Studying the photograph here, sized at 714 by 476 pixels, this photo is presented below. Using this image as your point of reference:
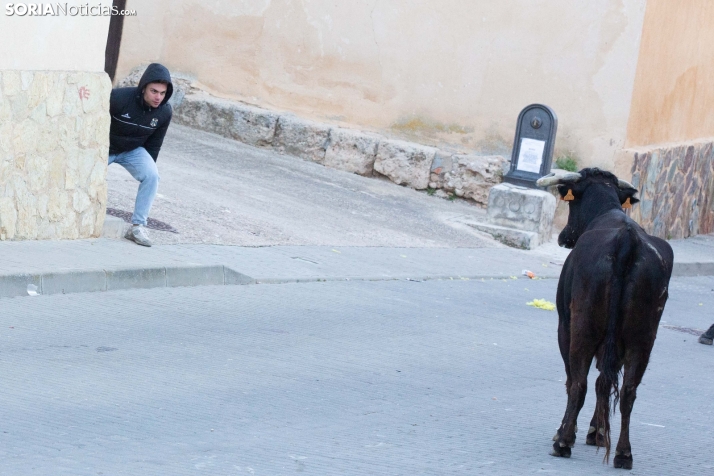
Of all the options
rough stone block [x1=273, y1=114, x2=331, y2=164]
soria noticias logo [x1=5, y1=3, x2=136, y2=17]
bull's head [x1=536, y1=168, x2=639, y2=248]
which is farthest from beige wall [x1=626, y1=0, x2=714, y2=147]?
bull's head [x1=536, y1=168, x2=639, y2=248]

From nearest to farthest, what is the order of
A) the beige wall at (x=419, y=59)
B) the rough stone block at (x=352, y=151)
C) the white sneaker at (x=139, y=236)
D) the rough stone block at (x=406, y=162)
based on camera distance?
the white sneaker at (x=139, y=236) < the beige wall at (x=419, y=59) < the rough stone block at (x=406, y=162) < the rough stone block at (x=352, y=151)

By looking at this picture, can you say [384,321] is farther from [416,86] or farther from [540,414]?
[416,86]

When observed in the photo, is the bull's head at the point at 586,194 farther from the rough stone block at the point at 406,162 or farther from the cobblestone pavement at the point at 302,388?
the rough stone block at the point at 406,162

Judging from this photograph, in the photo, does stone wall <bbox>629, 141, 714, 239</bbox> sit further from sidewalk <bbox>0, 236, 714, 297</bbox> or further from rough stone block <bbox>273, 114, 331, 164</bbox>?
rough stone block <bbox>273, 114, 331, 164</bbox>

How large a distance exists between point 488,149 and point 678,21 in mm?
3772

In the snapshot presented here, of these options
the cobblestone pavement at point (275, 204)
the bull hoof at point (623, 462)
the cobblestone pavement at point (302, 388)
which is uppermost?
the cobblestone pavement at point (275, 204)

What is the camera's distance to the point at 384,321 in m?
9.05

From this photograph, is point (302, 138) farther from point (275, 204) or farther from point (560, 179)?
point (560, 179)

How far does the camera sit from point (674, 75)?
57.8 feet

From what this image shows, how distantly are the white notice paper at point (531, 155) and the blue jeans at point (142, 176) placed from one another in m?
6.05

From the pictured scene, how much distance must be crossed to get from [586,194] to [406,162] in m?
10.3

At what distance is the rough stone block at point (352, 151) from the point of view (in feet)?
55.3

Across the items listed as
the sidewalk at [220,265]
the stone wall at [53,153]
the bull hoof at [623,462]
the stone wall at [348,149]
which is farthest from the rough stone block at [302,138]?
the bull hoof at [623,462]

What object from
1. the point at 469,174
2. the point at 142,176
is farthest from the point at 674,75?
the point at 142,176
